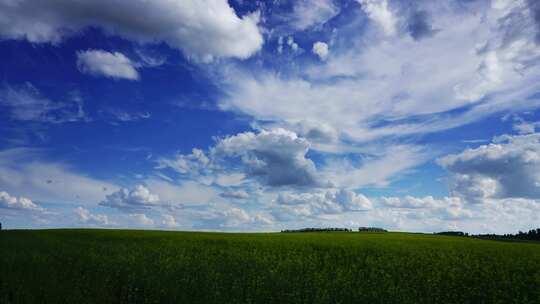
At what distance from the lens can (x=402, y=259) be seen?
725 inches

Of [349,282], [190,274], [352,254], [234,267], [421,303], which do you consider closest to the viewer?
[421,303]

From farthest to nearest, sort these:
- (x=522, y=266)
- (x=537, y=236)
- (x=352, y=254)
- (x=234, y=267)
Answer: (x=537, y=236)
(x=352, y=254)
(x=522, y=266)
(x=234, y=267)

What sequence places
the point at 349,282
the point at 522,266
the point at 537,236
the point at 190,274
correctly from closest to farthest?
the point at 349,282, the point at 190,274, the point at 522,266, the point at 537,236

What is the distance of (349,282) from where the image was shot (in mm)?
13062

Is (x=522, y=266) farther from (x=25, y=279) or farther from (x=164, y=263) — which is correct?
(x=25, y=279)

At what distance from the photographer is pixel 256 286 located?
13.2m

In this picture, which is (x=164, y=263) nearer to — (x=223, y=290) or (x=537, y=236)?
(x=223, y=290)

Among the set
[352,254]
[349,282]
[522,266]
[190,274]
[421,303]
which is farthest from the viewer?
[352,254]

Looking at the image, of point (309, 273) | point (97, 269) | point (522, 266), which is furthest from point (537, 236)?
point (97, 269)

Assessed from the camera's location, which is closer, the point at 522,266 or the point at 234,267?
the point at 234,267

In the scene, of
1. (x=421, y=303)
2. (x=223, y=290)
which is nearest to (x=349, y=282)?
(x=421, y=303)

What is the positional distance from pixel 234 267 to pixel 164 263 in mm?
2901

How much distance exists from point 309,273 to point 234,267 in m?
2.95

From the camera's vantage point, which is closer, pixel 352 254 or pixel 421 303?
pixel 421 303
